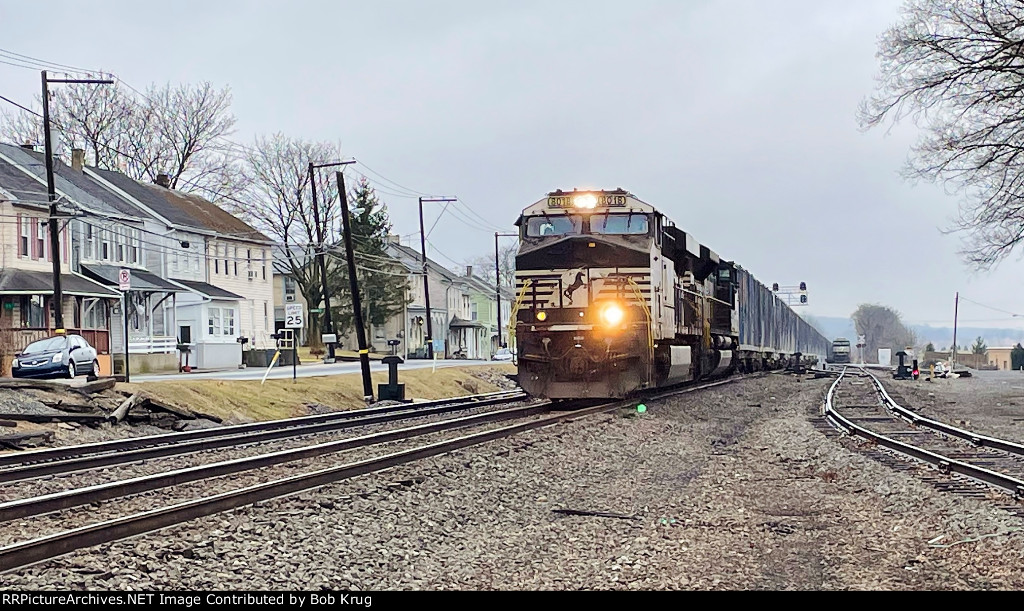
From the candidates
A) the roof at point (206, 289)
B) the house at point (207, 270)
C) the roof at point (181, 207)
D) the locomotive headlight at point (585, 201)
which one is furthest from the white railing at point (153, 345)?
the locomotive headlight at point (585, 201)

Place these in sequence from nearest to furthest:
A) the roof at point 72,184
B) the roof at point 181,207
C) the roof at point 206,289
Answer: the roof at point 72,184
the roof at point 206,289
the roof at point 181,207

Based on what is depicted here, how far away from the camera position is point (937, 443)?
15.2 meters

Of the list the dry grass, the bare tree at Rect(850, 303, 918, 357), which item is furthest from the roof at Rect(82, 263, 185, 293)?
the bare tree at Rect(850, 303, 918, 357)

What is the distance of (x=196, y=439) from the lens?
17.0 metres

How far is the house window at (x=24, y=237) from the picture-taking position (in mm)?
40312

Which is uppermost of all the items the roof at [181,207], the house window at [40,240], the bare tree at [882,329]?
the roof at [181,207]

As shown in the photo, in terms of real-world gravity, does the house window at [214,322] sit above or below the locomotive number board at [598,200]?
below

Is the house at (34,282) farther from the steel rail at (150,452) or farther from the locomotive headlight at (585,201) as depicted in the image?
the locomotive headlight at (585,201)

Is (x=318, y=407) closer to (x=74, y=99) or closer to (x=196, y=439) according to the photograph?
(x=196, y=439)

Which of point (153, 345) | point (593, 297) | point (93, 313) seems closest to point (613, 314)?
point (593, 297)

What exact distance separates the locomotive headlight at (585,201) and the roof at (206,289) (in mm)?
33759

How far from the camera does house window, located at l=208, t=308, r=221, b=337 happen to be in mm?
54391

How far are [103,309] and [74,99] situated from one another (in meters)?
25.5

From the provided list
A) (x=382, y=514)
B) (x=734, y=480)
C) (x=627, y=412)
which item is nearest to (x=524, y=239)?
(x=627, y=412)
